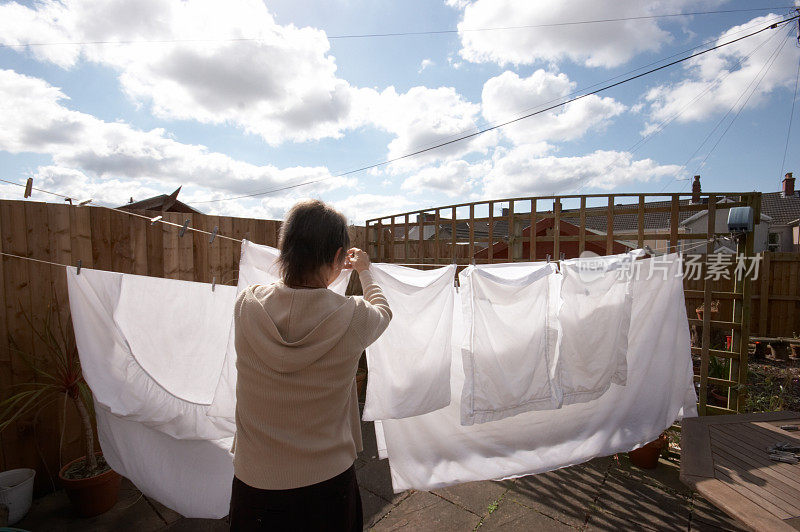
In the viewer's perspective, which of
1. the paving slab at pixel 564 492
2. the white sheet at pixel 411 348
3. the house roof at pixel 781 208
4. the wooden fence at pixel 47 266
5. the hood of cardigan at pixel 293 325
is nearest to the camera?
the hood of cardigan at pixel 293 325

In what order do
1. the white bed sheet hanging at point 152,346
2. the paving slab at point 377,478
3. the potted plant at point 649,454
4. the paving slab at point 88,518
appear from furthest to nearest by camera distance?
the potted plant at point 649,454 → the paving slab at point 377,478 → the paving slab at point 88,518 → the white bed sheet hanging at point 152,346

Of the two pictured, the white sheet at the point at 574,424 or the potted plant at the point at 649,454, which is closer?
the white sheet at the point at 574,424

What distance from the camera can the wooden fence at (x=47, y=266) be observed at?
8.00ft

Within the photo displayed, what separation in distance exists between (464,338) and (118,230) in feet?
8.59

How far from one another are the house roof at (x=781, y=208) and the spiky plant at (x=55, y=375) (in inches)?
923

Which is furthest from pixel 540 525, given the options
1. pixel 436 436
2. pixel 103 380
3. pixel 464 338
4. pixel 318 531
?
pixel 103 380

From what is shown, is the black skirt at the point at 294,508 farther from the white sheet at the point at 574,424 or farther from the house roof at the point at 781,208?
the house roof at the point at 781,208

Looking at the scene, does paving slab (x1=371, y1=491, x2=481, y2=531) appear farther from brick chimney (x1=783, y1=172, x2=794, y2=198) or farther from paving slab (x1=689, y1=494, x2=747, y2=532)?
brick chimney (x1=783, y1=172, x2=794, y2=198)

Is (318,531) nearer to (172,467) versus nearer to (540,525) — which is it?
(172,467)

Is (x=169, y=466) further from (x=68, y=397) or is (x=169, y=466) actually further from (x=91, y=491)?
(x=68, y=397)

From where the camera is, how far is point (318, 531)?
1131mm

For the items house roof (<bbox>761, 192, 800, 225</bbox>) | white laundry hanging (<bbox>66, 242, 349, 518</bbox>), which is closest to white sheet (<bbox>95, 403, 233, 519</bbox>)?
white laundry hanging (<bbox>66, 242, 349, 518</bbox>)

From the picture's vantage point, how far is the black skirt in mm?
1107

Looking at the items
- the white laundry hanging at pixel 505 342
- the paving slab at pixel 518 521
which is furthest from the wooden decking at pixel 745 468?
the paving slab at pixel 518 521
